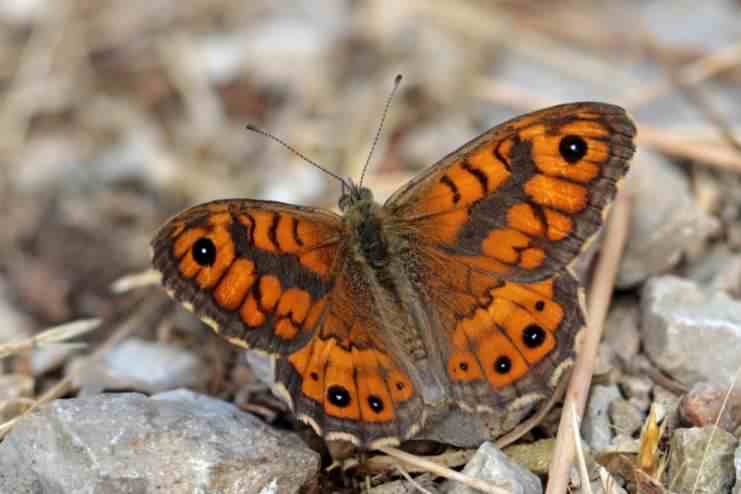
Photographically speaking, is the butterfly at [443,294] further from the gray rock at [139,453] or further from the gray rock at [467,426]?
the gray rock at [139,453]

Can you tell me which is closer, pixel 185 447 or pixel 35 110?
pixel 185 447

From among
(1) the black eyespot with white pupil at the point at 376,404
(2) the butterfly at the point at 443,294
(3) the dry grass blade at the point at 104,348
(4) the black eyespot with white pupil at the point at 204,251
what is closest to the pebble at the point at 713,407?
(2) the butterfly at the point at 443,294

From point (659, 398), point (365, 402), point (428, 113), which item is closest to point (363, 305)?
point (365, 402)

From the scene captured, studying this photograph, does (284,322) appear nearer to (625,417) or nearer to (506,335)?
(506,335)

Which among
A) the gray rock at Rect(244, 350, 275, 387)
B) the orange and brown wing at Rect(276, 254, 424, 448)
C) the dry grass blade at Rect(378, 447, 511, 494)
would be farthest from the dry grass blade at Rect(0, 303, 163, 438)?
the dry grass blade at Rect(378, 447, 511, 494)

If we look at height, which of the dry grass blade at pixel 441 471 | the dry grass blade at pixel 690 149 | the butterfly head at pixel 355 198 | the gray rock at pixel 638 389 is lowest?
the dry grass blade at pixel 441 471

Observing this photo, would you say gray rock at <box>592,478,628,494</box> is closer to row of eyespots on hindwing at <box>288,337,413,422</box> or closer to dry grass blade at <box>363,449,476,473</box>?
dry grass blade at <box>363,449,476,473</box>

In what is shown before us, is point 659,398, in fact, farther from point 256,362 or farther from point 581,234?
point 256,362
